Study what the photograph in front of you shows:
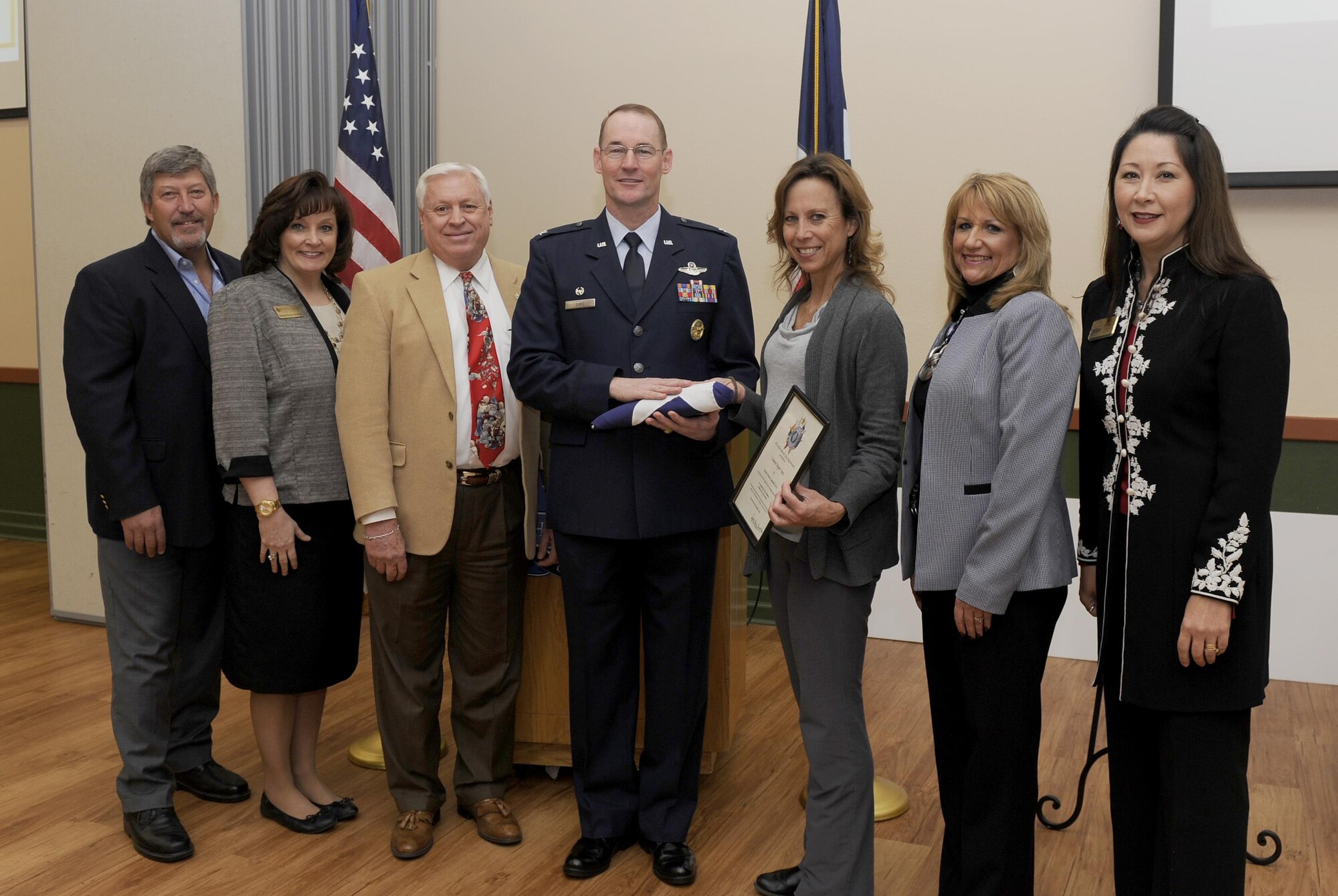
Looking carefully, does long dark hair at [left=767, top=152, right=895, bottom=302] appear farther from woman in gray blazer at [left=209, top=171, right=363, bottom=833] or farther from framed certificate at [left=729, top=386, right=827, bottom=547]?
woman in gray blazer at [left=209, top=171, right=363, bottom=833]

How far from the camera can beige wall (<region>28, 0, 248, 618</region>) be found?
4.24 m

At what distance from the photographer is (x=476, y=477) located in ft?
8.94

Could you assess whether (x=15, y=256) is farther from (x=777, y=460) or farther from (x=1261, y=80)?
(x=1261, y=80)

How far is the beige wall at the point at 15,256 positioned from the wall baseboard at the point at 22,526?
0.85 m

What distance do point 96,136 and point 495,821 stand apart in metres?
3.33

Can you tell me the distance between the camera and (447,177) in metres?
2.67

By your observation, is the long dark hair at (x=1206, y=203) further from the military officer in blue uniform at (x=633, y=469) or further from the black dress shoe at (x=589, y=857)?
the black dress shoe at (x=589, y=857)

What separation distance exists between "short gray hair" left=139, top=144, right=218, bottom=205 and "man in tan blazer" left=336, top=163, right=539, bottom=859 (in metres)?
0.55

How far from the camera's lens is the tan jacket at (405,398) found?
2.62m

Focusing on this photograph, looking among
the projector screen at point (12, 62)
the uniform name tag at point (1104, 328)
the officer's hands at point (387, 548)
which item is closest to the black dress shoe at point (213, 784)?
the officer's hands at point (387, 548)

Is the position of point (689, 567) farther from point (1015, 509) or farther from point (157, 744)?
Answer: point (157, 744)

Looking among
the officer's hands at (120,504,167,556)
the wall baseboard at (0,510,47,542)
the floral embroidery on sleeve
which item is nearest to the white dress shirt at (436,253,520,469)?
the officer's hands at (120,504,167,556)

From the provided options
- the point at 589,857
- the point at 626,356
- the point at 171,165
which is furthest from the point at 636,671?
the point at 171,165

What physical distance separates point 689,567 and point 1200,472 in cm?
118
